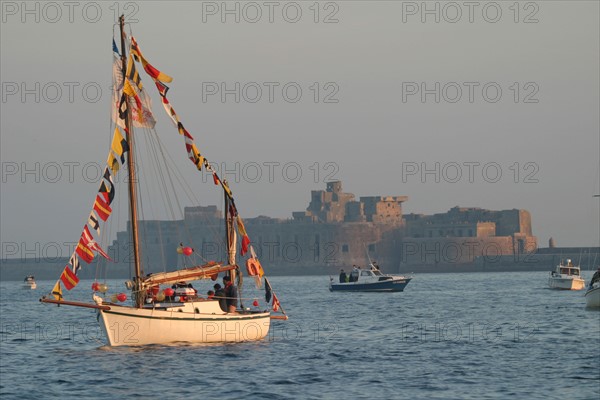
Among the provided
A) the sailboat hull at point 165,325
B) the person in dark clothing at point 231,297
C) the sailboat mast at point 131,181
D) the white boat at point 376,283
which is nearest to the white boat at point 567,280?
the white boat at point 376,283

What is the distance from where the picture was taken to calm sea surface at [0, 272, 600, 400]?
26.3m

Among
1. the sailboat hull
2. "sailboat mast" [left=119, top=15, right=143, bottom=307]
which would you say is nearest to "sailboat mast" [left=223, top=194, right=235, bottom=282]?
the sailboat hull

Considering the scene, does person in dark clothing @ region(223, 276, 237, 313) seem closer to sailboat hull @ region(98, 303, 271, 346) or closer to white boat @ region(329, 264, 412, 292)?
sailboat hull @ region(98, 303, 271, 346)

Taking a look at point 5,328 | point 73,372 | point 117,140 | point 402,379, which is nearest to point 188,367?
point 73,372

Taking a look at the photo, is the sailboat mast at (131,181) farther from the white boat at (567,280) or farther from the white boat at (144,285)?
the white boat at (567,280)

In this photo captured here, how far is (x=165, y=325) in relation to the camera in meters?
34.1

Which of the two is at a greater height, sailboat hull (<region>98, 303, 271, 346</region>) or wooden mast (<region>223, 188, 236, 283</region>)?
wooden mast (<region>223, 188, 236, 283</region>)

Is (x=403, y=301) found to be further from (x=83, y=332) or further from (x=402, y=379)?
(x=402, y=379)

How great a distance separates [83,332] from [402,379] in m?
20.7

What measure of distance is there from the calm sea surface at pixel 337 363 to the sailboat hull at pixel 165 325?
1.29 feet

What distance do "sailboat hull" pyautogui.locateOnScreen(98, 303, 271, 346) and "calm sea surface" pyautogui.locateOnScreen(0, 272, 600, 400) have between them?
39 centimetres

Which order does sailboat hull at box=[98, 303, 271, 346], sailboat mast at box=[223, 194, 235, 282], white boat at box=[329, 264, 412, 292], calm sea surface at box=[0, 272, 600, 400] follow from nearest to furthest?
calm sea surface at box=[0, 272, 600, 400] → sailboat hull at box=[98, 303, 271, 346] → sailboat mast at box=[223, 194, 235, 282] → white boat at box=[329, 264, 412, 292]

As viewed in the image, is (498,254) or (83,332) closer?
(83,332)

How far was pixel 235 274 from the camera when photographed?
127 ft
